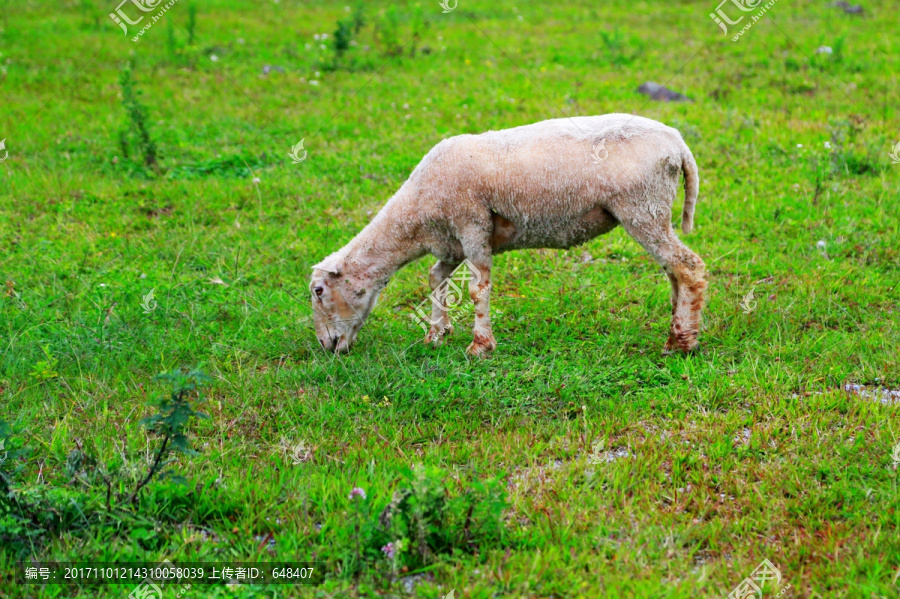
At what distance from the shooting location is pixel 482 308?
5953mm

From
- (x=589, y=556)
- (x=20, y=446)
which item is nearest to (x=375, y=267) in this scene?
(x=20, y=446)

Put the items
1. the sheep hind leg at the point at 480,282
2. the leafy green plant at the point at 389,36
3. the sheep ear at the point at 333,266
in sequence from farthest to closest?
the leafy green plant at the point at 389,36, the sheep ear at the point at 333,266, the sheep hind leg at the point at 480,282

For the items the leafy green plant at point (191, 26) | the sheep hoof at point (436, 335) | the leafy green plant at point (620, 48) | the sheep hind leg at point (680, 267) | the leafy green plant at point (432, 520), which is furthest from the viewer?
the leafy green plant at point (191, 26)

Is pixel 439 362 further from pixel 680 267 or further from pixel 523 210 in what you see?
pixel 680 267

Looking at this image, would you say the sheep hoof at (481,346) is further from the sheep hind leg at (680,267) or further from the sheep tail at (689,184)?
the sheep tail at (689,184)

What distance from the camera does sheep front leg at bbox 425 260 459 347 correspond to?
632cm

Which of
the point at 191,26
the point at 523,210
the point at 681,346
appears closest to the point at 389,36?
the point at 191,26

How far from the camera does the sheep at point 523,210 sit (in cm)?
550

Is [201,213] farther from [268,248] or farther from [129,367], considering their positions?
[129,367]

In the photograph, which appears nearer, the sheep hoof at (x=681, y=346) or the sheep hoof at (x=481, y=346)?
the sheep hoof at (x=681, y=346)

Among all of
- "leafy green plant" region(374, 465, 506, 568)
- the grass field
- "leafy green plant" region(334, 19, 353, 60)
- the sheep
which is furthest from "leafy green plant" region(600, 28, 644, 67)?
"leafy green plant" region(374, 465, 506, 568)

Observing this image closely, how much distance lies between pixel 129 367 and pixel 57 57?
11.6 metres

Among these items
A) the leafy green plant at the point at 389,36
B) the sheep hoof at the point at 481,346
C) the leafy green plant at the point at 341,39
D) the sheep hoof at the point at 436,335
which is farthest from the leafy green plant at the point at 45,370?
the leafy green plant at the point at 389,36

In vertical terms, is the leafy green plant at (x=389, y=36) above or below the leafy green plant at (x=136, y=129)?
above
